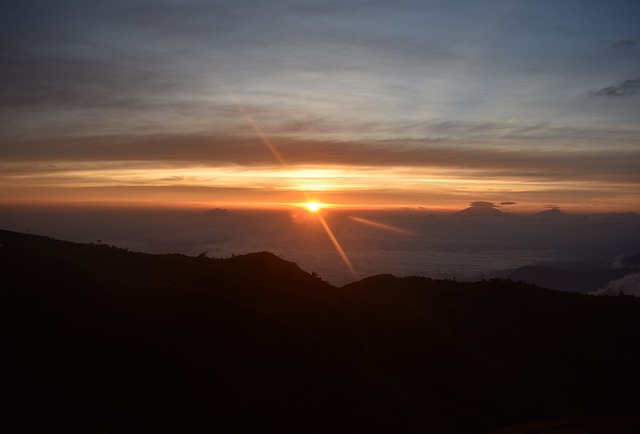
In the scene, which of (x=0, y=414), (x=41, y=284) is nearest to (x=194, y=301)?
(x=41, y=284)

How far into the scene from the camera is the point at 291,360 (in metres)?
19.8

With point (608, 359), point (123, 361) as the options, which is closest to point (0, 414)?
point (123, 361)

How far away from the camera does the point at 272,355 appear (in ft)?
65.1

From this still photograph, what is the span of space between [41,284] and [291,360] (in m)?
11.2

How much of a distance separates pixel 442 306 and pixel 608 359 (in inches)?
412

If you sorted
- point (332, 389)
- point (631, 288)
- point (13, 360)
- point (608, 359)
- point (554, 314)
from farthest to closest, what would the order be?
point (631, 288), point (554, 314), point (608, 359), point (332, 389), point (13, 360)

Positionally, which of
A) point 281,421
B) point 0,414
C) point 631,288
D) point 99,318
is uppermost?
point 99,318

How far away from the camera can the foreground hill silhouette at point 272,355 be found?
1502cm

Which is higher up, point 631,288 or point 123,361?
point 123,361

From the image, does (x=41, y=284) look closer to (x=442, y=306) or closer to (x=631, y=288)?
(x=442, y=306)

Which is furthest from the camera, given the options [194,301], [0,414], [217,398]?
[194,301]

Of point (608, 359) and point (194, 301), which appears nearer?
point (194, 301)

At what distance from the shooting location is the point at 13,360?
15.0 metres

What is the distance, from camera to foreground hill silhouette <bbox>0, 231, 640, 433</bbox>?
1502 centimetres
